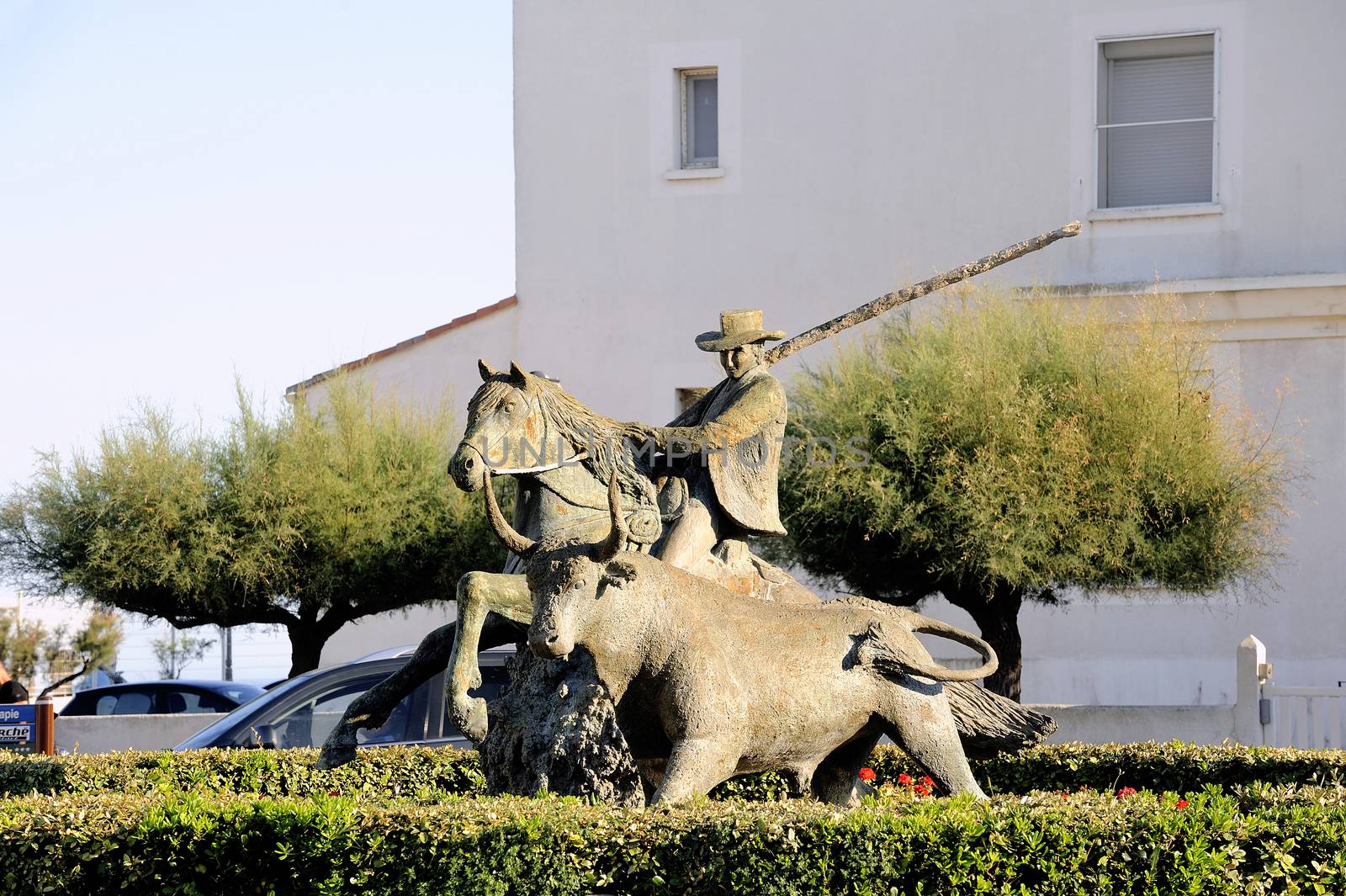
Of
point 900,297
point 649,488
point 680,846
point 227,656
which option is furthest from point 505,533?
point 227,656

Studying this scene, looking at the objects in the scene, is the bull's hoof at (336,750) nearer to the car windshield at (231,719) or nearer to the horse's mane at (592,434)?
the horse's mane at (592,434)

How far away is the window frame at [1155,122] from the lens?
19016mm

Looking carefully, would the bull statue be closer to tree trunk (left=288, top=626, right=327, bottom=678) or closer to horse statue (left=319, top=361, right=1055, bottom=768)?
horse statue (left=319, top=361, right=1055, bottom=768)

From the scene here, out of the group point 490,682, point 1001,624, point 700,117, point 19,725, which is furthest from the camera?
point 700,117

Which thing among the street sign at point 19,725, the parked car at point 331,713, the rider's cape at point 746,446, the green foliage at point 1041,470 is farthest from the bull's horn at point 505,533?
the green foliage at point 1041,470

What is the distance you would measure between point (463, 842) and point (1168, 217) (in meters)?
15.6

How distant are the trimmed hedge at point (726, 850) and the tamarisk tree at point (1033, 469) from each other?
8960mm

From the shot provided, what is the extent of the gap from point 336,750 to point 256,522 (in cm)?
1081

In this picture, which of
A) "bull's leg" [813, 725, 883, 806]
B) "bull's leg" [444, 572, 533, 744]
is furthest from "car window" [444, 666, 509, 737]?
"bull's leg" [444, 572, 533, 744]

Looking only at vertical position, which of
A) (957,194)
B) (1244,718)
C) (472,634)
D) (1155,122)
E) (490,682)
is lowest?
(1244,718)

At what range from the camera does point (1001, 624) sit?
51.9 feet

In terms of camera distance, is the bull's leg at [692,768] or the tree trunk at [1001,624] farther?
the tree trunk at [1001,624]

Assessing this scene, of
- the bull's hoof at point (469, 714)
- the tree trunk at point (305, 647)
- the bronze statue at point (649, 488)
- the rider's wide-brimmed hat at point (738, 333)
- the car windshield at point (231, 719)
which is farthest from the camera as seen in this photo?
the tree trunk at point (305, 647)

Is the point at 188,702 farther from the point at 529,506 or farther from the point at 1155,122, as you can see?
the point at 529,506
